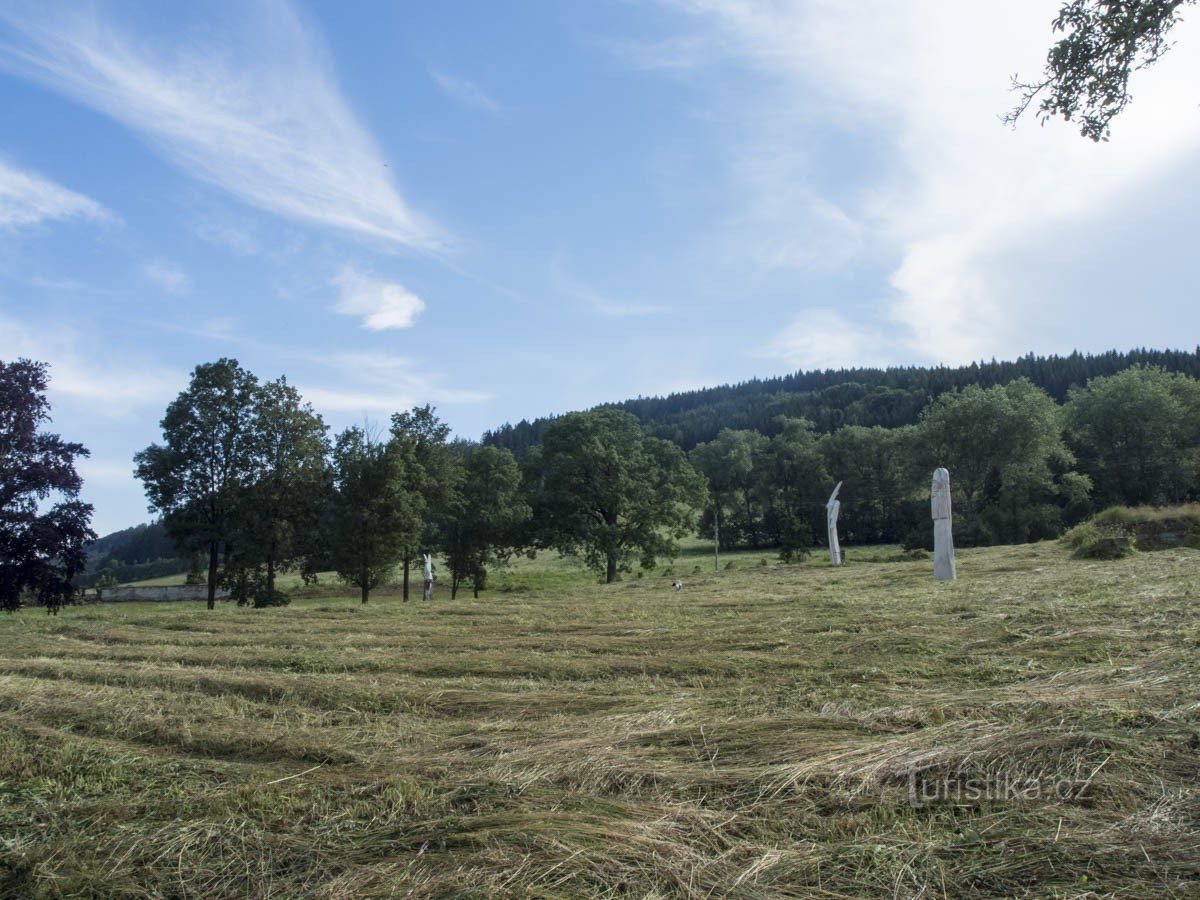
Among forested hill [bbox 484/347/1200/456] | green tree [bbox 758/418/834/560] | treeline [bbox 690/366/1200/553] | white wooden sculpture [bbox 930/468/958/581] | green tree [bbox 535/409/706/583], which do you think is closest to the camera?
white wooden sculpture [bbox 930/468/958/581]

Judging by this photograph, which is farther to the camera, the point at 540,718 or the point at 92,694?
the point at 92,694

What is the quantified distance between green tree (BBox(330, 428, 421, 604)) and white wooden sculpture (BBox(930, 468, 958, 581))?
727 inches

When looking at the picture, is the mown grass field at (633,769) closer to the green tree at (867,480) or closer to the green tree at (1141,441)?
the green tree at (1141,441)

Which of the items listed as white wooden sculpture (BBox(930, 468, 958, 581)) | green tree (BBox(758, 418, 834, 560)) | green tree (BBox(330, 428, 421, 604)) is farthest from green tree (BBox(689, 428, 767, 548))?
white wooden sculpture (BBox(930, 468, 958, 581))

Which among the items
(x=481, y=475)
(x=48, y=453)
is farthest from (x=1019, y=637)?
(x=481, y=475)

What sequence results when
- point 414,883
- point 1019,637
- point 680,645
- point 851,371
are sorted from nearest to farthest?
point 414,883 < point 1019,637 < point 680,645 < point 851,371

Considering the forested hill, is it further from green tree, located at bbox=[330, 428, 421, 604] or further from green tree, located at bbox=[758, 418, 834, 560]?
green tree, located at bbox=[330, 428, 421, 604]

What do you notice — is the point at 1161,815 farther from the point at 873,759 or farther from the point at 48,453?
the point at 48,453

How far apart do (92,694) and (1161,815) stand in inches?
296

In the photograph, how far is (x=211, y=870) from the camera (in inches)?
121

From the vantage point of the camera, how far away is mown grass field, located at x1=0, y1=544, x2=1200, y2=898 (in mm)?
2883

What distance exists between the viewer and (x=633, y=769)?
388 cm

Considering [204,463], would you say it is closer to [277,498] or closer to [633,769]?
[277,498]

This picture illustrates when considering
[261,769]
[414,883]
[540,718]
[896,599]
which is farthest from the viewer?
[896,599]
